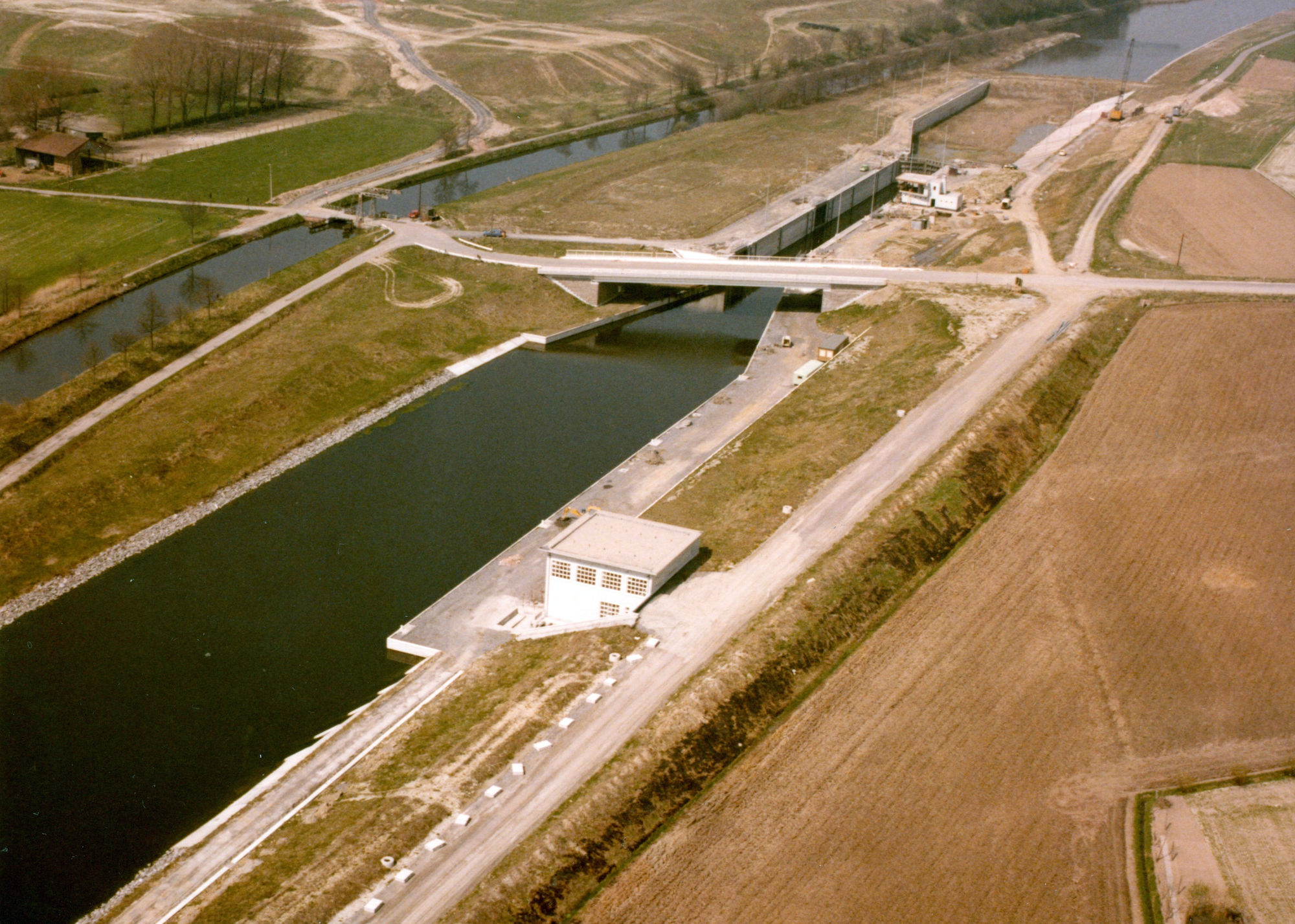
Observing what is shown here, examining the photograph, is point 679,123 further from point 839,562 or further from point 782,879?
point 782,879

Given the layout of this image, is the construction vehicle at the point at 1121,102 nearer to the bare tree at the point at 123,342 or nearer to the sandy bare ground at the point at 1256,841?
the bare tree at the point at 123,342

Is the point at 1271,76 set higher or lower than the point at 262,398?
higher

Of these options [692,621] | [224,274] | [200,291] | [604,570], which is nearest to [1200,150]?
[224,274]

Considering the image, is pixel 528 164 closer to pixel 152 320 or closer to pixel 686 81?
pixel 686 81

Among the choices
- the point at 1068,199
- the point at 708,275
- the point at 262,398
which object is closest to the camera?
the point at 262,398

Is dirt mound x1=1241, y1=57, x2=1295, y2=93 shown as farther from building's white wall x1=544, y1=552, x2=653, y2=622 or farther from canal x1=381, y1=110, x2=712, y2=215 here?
building's white wall x1=544, y1=552, x2=653, y2=622

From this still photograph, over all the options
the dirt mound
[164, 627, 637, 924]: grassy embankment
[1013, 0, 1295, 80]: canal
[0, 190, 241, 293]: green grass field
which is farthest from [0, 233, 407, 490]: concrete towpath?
[1013, 0, 1295, 80]: canal

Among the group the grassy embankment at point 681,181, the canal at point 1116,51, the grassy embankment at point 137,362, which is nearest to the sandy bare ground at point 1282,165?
the grassy embankment at point 681,181
